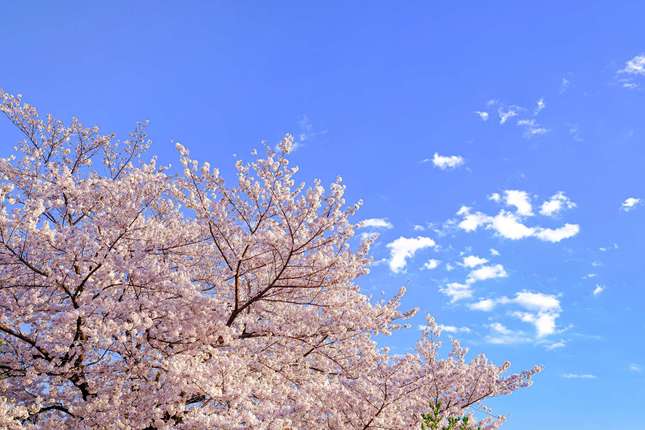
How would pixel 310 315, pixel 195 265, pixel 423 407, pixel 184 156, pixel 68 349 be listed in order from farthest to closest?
1. pixel 423 407
2. pixel 195 265
3. pixel 310 315
4. pixel 184 156
5. pixel 68 349

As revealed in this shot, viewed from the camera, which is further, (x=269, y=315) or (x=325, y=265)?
(x=269, y=315)

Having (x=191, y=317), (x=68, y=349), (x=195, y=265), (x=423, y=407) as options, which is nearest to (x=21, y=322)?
(x=68, y=349)

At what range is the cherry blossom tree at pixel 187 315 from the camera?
9188 mm

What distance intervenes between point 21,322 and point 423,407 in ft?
29.4

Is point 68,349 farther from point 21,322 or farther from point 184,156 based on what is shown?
point 184,156

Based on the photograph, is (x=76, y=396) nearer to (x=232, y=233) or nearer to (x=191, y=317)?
(x=191, y=317)

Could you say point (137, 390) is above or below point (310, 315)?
below

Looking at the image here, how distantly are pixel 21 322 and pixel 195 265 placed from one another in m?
3.78

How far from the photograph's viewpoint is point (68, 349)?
9.05 metres

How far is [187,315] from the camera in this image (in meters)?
10.4

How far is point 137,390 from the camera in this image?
979 centimetres

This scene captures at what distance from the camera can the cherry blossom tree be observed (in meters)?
9.19

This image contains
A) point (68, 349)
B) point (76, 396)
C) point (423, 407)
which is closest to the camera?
point (68, 349)

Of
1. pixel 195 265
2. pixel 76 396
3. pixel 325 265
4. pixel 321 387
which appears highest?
A: pixel 195 265
